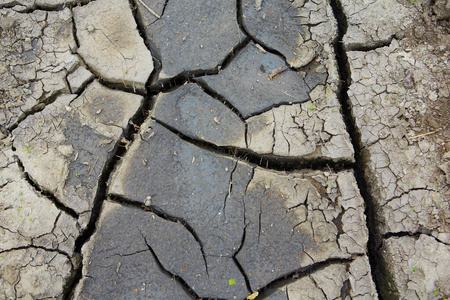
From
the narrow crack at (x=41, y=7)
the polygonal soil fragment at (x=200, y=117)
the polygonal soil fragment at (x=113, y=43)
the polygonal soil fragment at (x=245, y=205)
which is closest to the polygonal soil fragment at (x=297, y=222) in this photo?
the polygonal soil fragment at (x=245, y=205)

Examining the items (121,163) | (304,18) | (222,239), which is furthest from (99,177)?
(304,18)

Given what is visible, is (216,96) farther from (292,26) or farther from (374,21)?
(374,21)

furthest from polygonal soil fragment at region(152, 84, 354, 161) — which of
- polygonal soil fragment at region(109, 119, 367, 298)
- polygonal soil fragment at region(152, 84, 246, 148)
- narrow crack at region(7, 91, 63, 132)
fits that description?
narrow crack at region(7, 91, 63, 132)

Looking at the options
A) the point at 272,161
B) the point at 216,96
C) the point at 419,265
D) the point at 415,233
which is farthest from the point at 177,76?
the point at 419,265

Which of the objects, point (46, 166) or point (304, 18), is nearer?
point (46, 166)

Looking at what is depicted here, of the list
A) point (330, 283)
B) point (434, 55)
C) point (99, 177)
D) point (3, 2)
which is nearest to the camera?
point (330, 283)

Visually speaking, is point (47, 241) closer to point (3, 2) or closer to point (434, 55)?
point (3, 2)

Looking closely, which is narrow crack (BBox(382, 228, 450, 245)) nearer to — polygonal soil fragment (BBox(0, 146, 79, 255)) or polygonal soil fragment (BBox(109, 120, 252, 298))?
polygonal soil fragment (BBox(109, 120, 252, 298))
